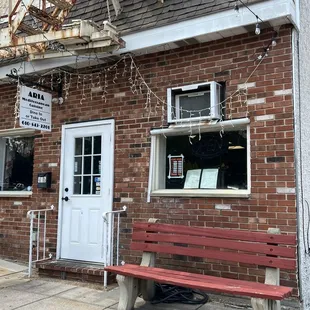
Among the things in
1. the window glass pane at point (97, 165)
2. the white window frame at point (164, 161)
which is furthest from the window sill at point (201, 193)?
the window glass pane at point (97, 165)

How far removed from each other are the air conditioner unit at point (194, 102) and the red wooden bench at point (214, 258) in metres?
1.61

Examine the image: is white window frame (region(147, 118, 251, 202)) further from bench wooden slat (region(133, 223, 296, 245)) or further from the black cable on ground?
the black cable on ground

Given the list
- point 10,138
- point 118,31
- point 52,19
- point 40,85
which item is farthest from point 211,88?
point 10,138

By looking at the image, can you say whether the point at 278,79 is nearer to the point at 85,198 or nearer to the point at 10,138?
the point at 85,198

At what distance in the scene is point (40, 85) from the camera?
666cm

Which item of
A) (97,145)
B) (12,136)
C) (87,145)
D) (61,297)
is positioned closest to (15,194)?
(12,136)

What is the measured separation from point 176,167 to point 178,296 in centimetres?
182

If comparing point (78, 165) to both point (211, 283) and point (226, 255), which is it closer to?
point (226, 255)

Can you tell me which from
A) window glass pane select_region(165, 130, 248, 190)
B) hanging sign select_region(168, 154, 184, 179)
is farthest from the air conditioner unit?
hanging sign select_region(168, 154, 184, 179)

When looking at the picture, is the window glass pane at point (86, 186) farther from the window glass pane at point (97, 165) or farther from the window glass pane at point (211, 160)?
the window glass pane at point (211, 160)

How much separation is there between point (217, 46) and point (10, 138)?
4.58 meters

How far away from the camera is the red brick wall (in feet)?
15.7

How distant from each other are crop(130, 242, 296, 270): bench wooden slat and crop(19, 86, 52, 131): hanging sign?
2.72 meters

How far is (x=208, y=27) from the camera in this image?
205 inches
